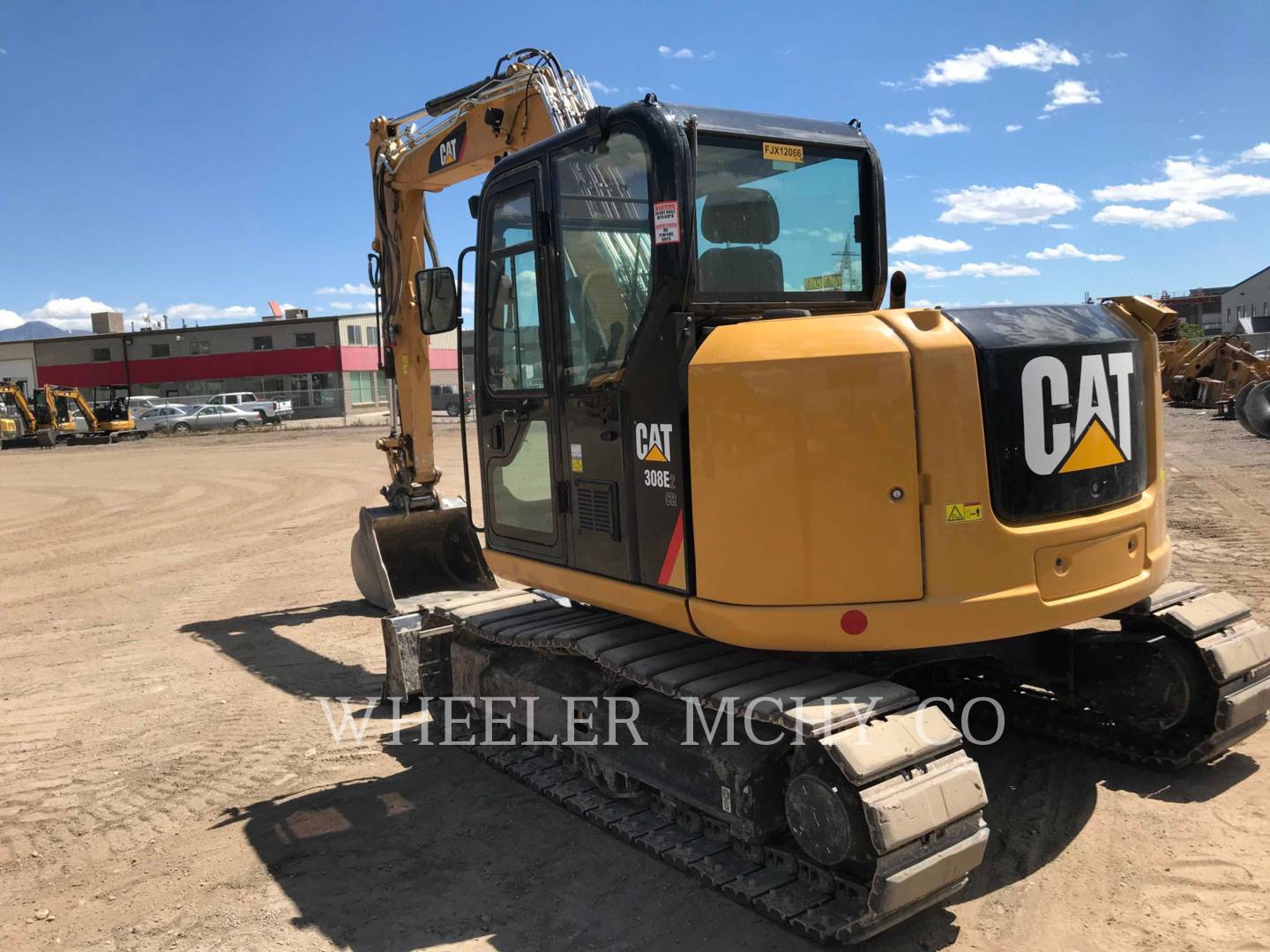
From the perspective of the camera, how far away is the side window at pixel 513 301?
4.80 metres

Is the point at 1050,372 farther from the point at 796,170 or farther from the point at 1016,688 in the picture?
the point at 1016,688

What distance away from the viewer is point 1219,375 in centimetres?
2786

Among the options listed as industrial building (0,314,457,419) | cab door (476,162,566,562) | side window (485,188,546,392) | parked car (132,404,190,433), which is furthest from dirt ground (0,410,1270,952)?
industrial building (0,314,457,419)

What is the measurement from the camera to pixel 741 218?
14.3 feet

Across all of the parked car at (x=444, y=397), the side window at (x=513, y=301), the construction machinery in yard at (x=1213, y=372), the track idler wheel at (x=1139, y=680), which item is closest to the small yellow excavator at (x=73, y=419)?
the parked car at (x=444, y=397)

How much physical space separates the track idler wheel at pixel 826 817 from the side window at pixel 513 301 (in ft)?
7.28

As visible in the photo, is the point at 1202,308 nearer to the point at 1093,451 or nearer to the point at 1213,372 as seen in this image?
the point at 1213,372

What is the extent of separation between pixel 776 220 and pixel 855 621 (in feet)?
6.06

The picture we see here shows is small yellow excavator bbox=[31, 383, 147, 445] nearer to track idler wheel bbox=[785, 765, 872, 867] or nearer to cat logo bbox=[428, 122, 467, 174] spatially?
cat logo bbox=[428, 122, 467, 174]

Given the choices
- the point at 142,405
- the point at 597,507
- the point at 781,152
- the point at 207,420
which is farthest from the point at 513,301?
the point at 142,405

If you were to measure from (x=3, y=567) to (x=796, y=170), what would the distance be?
40.1ft

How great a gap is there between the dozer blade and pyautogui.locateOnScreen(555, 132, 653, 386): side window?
184 inches

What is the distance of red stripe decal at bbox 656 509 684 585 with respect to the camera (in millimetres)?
4023

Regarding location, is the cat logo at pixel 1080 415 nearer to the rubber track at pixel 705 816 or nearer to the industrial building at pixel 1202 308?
the rubber track at pixel 705 816
